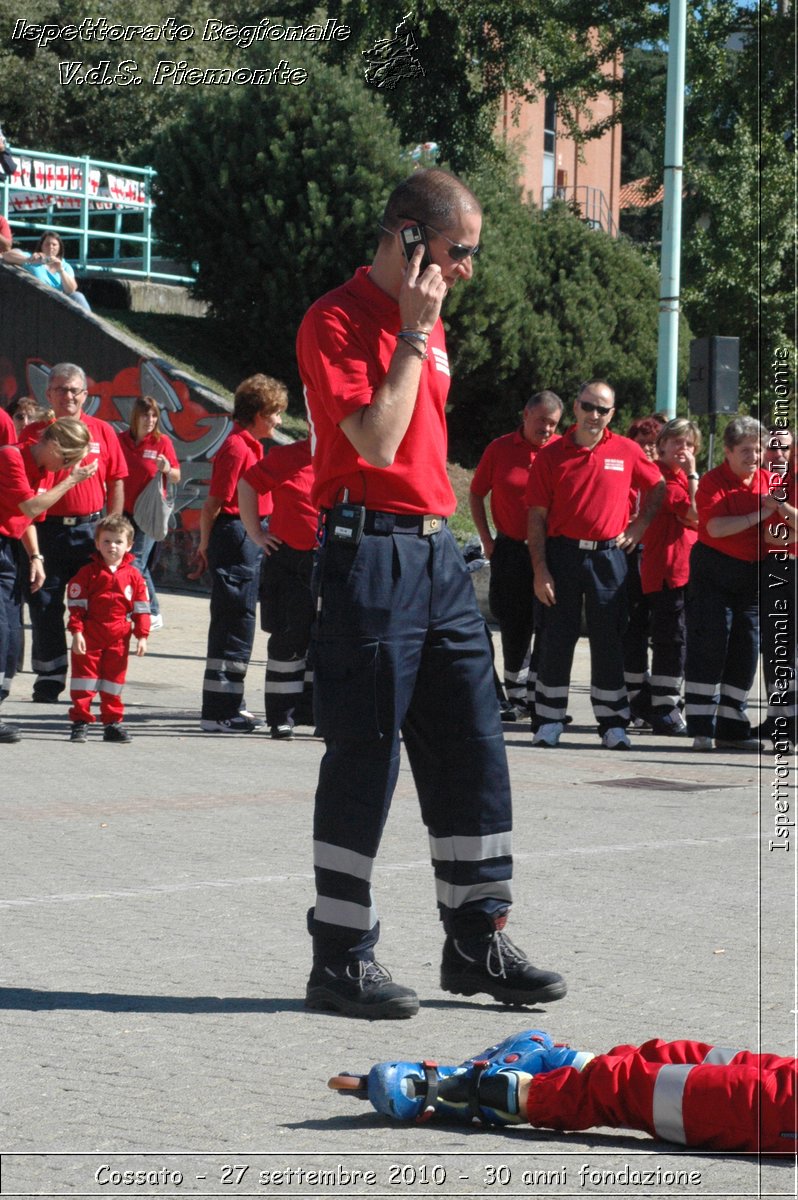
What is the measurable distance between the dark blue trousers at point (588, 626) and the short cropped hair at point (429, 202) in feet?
20.8

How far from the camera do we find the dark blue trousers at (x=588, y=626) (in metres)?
11.2

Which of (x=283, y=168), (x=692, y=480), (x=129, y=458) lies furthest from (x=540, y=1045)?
(x=283, y=168)

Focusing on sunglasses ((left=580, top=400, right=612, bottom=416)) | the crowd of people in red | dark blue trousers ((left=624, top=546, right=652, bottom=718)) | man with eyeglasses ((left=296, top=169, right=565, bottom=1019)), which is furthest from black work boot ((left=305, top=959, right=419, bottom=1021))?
dark blue trousers ((left=624, top=546, right=652, bottom=718))

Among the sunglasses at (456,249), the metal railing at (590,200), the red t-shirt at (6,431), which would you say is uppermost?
the metal railing at (590,200)

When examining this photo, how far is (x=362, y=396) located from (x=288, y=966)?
1753mm

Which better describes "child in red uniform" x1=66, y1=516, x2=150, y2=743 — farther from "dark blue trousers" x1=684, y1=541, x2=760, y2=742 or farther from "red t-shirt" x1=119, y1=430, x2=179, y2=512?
"red t-shirt" x1=119, y1=430, x2=179, y2=512

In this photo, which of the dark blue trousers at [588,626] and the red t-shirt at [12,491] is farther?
the dark blue trousers at [588,626]

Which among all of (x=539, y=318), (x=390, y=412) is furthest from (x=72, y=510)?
(x=539, y=318)

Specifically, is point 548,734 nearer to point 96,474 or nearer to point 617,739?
point 617,739

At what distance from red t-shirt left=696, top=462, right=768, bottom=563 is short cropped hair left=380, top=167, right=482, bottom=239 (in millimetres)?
6337

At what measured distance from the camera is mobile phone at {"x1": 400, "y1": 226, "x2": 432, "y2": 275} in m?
4.91

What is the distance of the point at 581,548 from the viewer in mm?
11258

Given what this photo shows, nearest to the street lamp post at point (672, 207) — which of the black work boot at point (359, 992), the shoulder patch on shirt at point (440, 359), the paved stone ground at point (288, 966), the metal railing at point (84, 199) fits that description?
the metal railing at point (84, 199)

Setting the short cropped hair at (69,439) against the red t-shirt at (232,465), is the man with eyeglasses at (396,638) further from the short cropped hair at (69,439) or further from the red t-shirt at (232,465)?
the red t-shirt at (232,465)
